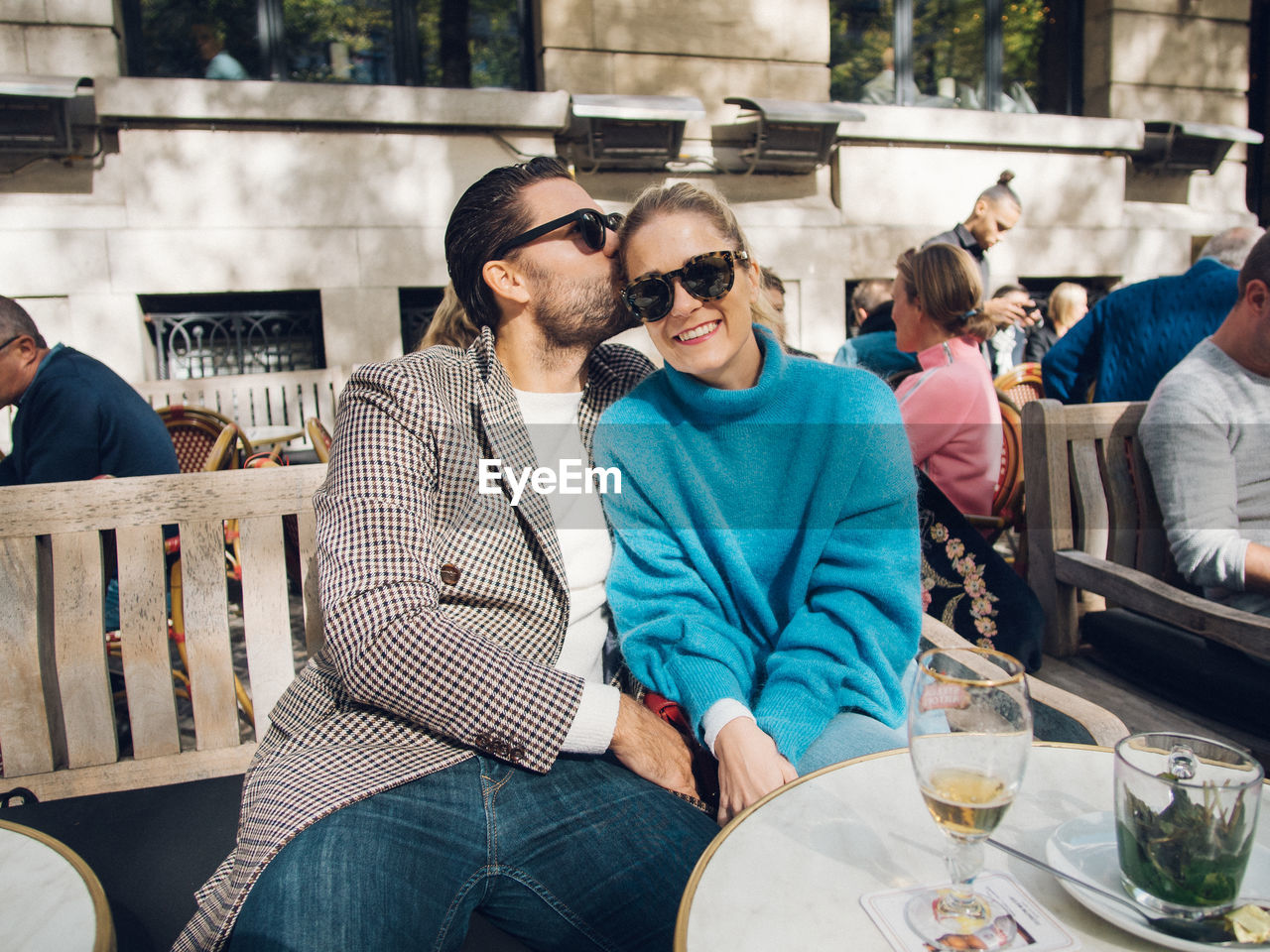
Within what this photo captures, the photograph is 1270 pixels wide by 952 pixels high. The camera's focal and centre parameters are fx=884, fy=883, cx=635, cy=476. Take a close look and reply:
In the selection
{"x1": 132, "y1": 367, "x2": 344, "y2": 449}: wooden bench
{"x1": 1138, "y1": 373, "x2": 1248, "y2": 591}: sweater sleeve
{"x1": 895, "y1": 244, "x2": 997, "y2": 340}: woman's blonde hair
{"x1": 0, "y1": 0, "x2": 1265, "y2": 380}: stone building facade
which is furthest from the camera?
{"x1": 0, "y1": 0, "x2": 1265, "y2": 380}: stone building facade

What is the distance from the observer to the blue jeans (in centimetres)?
139

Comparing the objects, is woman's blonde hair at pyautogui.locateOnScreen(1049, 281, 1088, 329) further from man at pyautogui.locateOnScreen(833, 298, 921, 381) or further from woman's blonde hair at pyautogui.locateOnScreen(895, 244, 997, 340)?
woman's blonde hair at pyautogui.locateOnScreen(895, 244, 997, 340)

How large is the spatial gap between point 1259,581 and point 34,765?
3181mm

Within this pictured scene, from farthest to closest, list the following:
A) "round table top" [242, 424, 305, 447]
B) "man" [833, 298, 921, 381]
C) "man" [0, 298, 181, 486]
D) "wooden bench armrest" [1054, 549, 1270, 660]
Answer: "round table top" [242, 424, 305, 447] < "man" [833, 298, 921, 381] < "man" [0, 298, 181, 486] < "wooden bench armrest" [1054, 549, 1270, 660]

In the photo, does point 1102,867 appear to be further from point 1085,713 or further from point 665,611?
point 665,611

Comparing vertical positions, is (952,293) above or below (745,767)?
above

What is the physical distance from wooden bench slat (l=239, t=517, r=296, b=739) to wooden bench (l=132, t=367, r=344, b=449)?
16.7ft

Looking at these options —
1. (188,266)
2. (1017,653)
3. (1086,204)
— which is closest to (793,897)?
(1017,653)

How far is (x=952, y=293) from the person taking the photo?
357 centimetres

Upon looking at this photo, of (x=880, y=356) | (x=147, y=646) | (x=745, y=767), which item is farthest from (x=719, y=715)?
(x=880, y=356)

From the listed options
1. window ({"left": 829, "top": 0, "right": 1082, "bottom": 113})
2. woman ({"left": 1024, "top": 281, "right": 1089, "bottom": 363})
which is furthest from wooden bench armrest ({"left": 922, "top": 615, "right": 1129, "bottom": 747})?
window ({"left": 829, "top": 0, "right": 1082, "bottom": 113})

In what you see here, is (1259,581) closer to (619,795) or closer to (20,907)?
(619,795)

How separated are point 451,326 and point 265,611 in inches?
35.6

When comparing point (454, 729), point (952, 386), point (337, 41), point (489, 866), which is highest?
point (337, 41)
